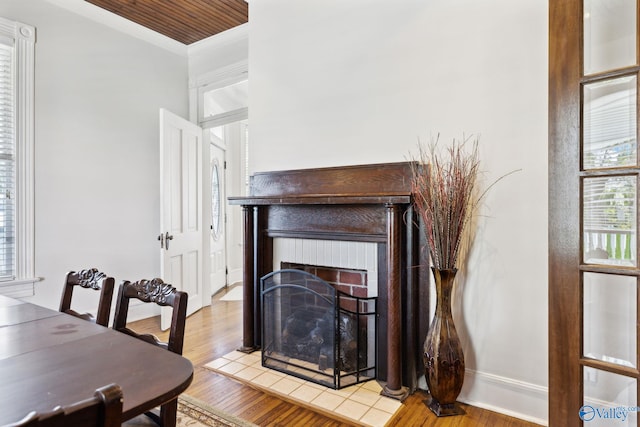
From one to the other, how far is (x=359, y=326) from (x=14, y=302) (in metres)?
1.92

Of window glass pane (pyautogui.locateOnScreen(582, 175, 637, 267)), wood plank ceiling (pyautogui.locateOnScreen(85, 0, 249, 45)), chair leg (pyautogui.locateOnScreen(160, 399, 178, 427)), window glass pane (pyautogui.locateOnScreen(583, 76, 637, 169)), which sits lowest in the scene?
→ chair leg (pyautogui.locateOnScreen(160, 399, 178, 427))

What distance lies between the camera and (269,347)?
2.60m

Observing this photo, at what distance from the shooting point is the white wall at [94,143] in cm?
313

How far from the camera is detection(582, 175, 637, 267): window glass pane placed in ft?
4.94

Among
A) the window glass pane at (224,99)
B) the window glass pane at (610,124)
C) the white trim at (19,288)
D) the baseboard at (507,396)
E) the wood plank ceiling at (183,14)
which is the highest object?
the wood plank ceiling at (183,14)

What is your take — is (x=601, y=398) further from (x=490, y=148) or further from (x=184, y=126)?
(x=184, y=126)

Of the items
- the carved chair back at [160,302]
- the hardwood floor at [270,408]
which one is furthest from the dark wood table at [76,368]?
the hardwood floor at [270,408]

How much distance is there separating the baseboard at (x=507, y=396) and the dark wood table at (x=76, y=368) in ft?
5.79

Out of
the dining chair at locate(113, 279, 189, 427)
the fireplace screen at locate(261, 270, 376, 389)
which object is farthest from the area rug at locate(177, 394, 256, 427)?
the dining chair at locate(113, 279, 189, 427)

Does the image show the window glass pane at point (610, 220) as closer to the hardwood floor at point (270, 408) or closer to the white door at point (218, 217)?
the hardwood floor at point (270, 408)

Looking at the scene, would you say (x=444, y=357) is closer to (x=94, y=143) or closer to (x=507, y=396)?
(x=507, y=396)

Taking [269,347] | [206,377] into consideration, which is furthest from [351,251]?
[206,377]

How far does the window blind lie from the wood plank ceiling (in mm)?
992

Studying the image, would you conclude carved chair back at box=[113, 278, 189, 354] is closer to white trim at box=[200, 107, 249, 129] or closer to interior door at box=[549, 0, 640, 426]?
interior door at box=[549, 0, 640, 426]
